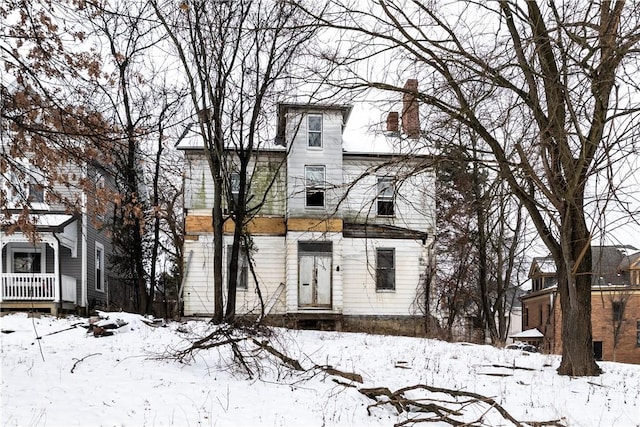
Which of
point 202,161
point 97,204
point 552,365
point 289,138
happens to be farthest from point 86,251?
point 552,365

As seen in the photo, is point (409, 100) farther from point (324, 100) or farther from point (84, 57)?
point (84, 57)

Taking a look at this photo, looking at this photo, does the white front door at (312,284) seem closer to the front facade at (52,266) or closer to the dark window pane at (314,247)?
the dark window pane at (314,247)

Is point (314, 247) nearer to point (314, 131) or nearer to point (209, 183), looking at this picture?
point (314, 131)

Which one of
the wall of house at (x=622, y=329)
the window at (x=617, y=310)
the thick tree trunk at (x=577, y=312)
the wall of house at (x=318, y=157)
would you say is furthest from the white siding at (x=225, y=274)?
the wall of house at (x=622, y=329)

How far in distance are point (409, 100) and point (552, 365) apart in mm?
5821

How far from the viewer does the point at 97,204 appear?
28.9ft

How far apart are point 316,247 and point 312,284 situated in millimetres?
1298

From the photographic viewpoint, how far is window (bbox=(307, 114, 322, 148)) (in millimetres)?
20844

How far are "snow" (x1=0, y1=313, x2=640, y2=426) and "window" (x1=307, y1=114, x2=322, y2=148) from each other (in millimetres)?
10520

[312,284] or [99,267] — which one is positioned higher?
[312,284]

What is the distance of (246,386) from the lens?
7.90 metres

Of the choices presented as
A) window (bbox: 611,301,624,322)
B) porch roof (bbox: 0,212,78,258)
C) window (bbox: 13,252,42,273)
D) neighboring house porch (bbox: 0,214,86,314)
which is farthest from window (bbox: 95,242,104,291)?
window (bbox: 611,301,624,322)

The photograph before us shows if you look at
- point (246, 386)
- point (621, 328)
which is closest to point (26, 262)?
point (246, 386)

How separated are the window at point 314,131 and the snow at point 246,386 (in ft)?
Result: 34.5
